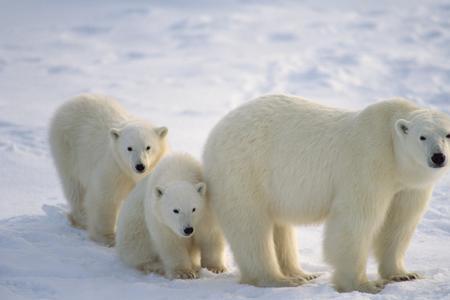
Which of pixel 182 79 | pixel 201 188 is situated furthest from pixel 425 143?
pixel 182 79

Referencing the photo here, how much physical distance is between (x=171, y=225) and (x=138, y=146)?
4.90 feet

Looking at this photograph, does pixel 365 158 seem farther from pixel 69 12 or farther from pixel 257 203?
pixel 69 12

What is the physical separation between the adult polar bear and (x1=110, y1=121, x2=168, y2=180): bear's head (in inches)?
47.5

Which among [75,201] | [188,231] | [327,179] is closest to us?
[327,179]

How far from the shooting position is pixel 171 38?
25312 millimetres

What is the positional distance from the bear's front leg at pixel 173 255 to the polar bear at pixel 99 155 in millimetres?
1057

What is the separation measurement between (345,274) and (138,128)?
9.82 ft

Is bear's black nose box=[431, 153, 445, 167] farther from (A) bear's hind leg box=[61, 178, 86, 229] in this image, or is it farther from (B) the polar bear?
(A) bear's hind leg box=[61, 178, 86, 229]

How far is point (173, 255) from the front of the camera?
6750mm

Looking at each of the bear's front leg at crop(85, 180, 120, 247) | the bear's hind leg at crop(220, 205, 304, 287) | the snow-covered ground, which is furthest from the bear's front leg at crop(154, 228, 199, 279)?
the bear's front leg at crop(85, 180, 120, 247)

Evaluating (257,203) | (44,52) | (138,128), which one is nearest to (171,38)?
(44,52)

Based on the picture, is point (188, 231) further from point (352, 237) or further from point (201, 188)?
point (352, 237)

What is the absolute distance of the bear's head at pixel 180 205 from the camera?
6.35m

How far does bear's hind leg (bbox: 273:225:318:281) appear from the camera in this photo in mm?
6816
